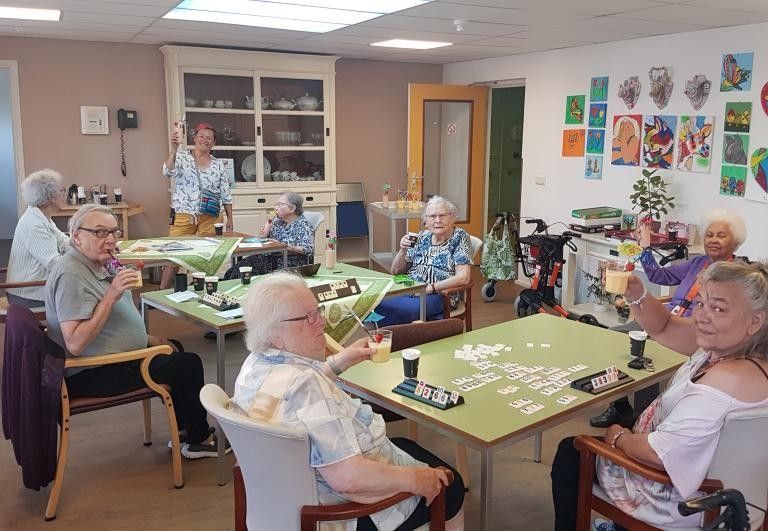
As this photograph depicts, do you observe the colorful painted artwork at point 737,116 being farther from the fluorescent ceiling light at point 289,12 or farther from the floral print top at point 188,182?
the floral print top at point 188,182

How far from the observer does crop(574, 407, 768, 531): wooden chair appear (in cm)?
187

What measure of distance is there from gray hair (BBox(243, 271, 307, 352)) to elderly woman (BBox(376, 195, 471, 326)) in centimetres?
221

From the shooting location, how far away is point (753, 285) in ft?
6.68

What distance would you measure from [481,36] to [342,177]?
9.05ft

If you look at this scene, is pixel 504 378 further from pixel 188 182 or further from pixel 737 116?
pixel 188 182

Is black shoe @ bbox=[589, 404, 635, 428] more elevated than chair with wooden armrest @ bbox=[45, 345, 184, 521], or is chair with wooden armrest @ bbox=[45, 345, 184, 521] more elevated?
chair with wooden armrest @ bbox=[45, 345, 184, 521]

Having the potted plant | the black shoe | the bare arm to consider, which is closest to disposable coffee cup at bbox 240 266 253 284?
the black shoe

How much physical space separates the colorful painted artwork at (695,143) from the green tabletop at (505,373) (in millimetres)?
2697

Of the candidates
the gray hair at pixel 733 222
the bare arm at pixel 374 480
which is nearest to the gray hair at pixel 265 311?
the bare arm at pixel 374 480

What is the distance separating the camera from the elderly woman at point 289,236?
5.16 m

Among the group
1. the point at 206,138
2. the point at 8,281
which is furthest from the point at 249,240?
the point at 8,281

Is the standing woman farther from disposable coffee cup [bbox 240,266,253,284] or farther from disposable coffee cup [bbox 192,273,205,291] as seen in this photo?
disposable coffee cup [bbox 192,273,205,291]

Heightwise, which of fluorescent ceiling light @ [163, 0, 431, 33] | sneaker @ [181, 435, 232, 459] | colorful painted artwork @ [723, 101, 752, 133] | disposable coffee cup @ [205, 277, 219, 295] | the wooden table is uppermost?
fluorescent ceiling light @ [163, 0, 431, 33]

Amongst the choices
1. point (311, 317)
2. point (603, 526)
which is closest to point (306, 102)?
point (311, 317)
